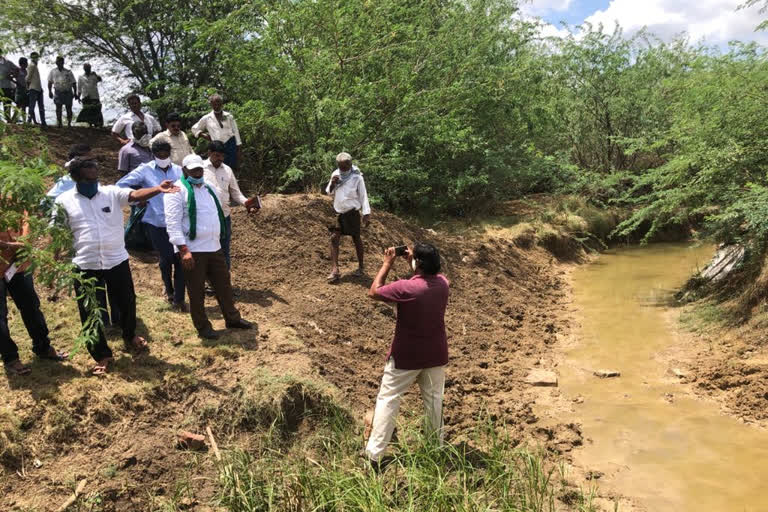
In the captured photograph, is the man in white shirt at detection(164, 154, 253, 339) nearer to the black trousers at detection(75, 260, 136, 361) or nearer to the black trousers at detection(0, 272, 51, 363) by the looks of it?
the black trousers at detection(75, 260, 136, 361)

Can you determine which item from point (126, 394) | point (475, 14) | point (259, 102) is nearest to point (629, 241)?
point (475, 14)

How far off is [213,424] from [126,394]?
72cm

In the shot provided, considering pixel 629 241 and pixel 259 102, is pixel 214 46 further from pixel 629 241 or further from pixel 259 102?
pixel 629 241

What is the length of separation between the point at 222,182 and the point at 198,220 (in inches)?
42.0

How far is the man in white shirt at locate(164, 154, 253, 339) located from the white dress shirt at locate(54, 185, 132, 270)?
1.54ft

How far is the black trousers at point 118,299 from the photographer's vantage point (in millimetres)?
4645

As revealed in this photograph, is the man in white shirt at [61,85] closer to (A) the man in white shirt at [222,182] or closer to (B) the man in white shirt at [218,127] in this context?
(B) the man in white shirt at [218,127]

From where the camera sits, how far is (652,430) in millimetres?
5340

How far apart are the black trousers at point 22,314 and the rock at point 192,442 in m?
1.49

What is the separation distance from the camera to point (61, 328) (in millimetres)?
5328

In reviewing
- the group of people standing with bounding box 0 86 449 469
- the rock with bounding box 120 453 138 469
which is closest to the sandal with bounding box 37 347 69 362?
the group of people standing with bounding box 0 86 449 469

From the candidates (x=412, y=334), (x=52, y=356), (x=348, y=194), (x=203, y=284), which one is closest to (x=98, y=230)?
(x=203, y=284)

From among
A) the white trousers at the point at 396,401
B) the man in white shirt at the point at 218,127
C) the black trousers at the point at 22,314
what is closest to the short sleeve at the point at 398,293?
the white trousers at the point at 396,401

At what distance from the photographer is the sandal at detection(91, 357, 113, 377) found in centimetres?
459
